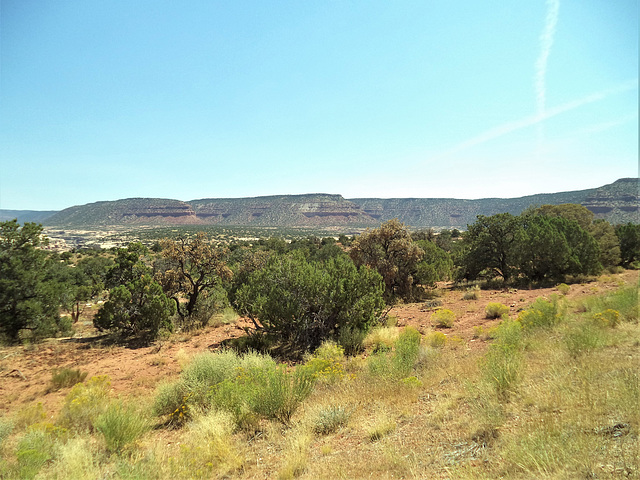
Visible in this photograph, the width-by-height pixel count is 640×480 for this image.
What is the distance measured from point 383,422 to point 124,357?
11116mm

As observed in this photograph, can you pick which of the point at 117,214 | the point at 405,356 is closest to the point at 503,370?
the point at 405,356

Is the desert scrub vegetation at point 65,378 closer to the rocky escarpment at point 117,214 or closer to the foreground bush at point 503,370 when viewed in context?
the foreground bush at point 503,370

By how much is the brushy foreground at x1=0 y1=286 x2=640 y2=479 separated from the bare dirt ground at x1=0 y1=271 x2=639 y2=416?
1330 millimetres

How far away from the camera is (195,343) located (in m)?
13.5

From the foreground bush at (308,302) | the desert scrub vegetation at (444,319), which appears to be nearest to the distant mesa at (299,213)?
the desert scrub vegetation at (444,319)

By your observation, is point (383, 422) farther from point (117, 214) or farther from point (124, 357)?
point (117, 214)

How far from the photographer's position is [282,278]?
12.4 m

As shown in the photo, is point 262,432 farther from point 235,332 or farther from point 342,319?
point 235,332

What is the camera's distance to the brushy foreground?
3637mm

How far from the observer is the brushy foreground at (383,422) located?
3.64m

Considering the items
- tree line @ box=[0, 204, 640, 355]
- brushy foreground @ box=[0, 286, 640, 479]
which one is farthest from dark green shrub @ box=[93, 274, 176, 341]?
brushy foreground @ box=[0, 286, 640, 479]

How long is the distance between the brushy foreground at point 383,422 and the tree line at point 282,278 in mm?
3664

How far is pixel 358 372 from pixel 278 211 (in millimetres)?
181845

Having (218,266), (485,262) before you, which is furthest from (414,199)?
(218,266)
